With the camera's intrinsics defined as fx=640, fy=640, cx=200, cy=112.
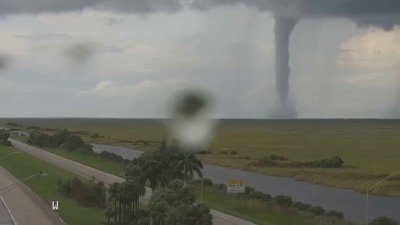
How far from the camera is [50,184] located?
96.2 metres

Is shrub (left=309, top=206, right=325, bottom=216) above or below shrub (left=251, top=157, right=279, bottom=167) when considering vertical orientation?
below

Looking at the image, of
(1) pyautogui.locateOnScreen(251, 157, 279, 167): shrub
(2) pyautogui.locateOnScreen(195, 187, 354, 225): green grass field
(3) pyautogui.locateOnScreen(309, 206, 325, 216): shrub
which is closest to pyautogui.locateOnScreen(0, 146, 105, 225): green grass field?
(2) pyautogui.locateOnScreen(195, 187, 354, 225): green grass field

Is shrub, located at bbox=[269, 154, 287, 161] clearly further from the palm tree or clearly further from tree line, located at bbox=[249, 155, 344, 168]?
the palm tree

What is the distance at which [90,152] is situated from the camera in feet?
498

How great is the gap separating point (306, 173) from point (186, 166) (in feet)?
127

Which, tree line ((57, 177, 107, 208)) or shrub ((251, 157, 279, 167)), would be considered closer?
tree line ((57, 177, 107, 208))

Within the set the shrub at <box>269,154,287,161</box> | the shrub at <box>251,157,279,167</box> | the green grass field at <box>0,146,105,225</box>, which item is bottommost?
the green grass field at <box>0,146,105,225</box>

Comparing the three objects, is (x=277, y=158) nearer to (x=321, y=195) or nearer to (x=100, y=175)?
(x=100, y=175)

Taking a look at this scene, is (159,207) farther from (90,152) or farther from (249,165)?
(90,152)

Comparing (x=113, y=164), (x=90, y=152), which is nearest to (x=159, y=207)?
(x=113, y=164)

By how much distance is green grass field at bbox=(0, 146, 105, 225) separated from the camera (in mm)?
66312

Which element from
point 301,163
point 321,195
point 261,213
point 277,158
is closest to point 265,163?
point 301,163

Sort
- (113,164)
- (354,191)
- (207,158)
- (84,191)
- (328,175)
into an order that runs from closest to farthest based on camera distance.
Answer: (84,191) → (354,191) → (328,175) → (113,164) → (207,158)

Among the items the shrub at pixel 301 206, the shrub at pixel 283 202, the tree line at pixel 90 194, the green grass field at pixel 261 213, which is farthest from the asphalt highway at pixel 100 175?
the shrub at pixel 301 206
